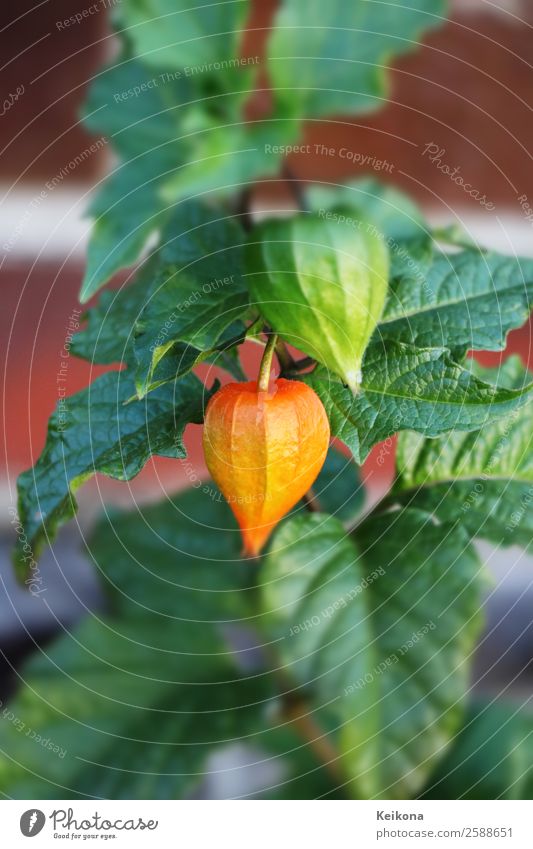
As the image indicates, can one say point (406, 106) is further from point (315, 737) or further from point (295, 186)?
point (315, 737)

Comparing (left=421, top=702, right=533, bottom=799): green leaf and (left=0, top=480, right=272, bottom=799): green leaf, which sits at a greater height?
(left=0, top=480, right=272, bottom=799): green leaf

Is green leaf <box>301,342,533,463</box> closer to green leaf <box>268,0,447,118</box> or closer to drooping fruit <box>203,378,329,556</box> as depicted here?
drooping fruit <box>203,378,329,556</box>

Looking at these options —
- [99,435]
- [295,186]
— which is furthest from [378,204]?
[99,435]

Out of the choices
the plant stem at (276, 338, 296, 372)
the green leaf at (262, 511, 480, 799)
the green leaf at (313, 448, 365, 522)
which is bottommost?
the green leaf at (262, 511, 480, 799)

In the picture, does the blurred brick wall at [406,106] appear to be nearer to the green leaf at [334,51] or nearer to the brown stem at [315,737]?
the green leaf at [334,51]

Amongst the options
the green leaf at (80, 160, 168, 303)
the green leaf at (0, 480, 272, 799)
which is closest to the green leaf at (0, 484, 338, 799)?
the green leaf at (0, 480, 272, 799)
